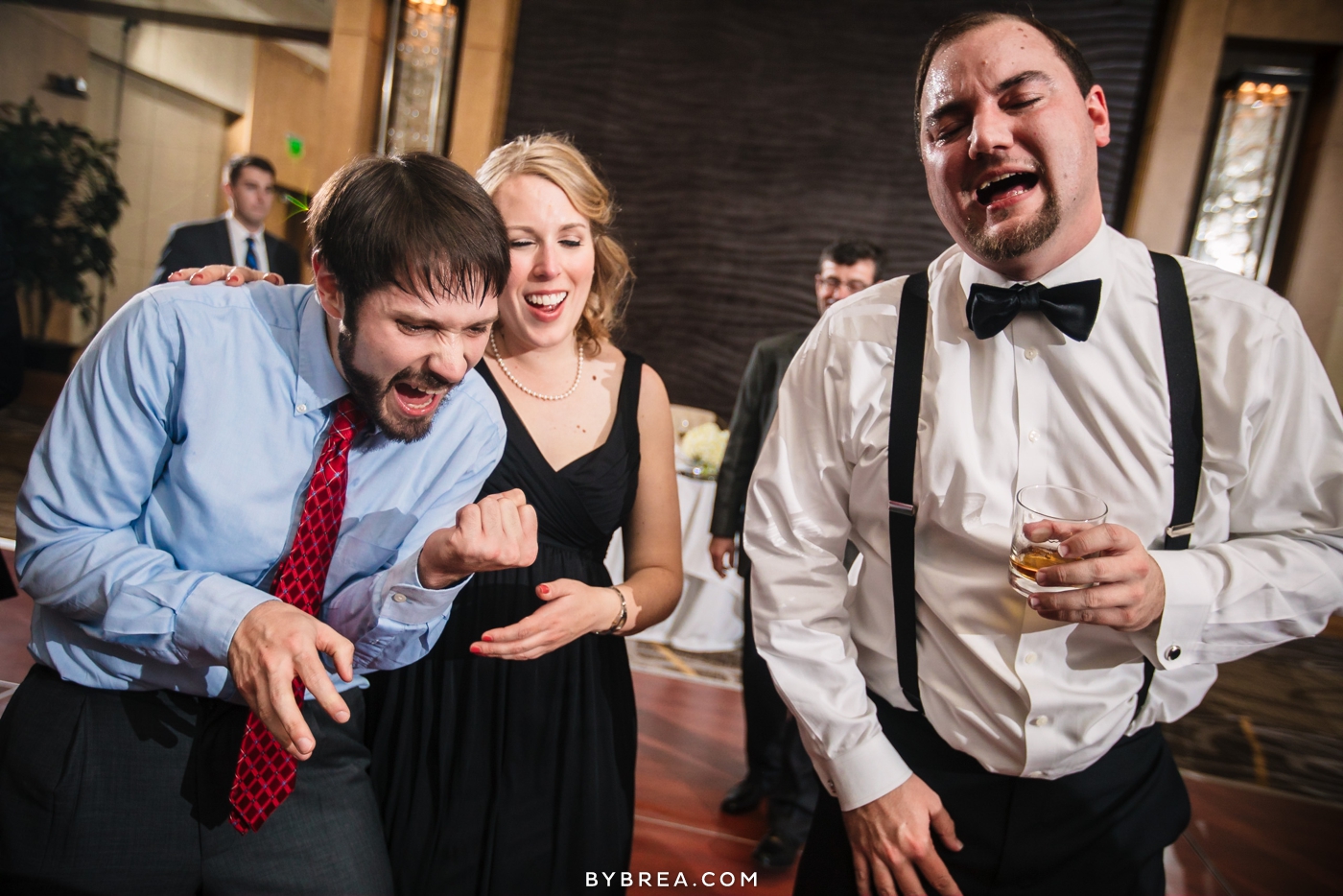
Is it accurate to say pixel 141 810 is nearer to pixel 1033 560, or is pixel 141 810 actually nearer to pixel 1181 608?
pixel 1033 560

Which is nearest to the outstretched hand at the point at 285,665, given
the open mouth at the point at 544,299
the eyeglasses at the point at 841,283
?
the open mouth at the point at 544,299

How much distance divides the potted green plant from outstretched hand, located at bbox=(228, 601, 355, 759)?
725cm

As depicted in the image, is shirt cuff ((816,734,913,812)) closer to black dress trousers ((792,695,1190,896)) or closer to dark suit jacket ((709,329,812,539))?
black dress trousers ((792,695,1190,896))

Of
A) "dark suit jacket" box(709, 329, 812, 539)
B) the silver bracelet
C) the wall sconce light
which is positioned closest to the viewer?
the silver bracelet

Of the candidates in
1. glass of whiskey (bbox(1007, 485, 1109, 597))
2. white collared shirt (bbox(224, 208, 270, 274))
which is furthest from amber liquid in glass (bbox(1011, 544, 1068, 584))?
white collared shirt (bbox(224, 208, 270, 274))

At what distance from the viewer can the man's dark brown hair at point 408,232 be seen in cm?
116

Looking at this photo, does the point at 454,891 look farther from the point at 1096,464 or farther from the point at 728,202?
the point at 728,202

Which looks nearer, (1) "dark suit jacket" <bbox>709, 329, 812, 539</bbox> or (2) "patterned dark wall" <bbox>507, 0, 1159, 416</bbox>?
(1) "dark suit jacket" <bbox>709, 329, 812, 539</bbox>

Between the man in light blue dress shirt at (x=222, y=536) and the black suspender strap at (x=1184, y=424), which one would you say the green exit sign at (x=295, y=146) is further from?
the black suspender strap at (x=1184, y=424)

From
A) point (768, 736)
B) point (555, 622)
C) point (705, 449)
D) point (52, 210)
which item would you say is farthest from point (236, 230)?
point (555, 622)

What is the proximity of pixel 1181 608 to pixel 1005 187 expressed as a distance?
597 mm

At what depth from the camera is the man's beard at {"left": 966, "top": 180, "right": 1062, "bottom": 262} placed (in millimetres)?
1154

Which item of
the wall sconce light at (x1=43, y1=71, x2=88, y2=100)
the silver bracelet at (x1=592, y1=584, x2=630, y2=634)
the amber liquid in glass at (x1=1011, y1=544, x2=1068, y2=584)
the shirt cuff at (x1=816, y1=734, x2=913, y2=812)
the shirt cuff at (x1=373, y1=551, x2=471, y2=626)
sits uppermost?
the wall sconce light at (x1=43, y1=71, x2=88, y2=100)

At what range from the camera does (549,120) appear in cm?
611
